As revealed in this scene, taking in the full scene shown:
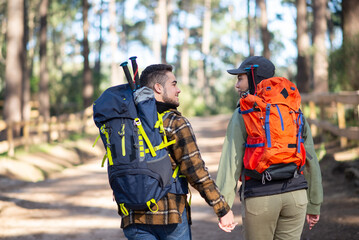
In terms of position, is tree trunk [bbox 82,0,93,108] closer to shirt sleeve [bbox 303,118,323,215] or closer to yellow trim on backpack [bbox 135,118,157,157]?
shirt sleeve [bbox 303,118,323,215]

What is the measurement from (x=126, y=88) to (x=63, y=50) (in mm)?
81085

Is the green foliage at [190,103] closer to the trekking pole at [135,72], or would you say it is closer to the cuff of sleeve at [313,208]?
the cuff of sleeve at [313,208]

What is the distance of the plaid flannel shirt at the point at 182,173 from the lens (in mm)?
3139

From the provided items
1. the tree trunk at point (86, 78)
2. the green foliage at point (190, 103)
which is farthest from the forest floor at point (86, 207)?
the green foliage at point (190, 103)

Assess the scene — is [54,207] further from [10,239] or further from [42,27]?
[42,27]

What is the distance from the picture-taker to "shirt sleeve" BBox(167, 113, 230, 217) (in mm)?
3180

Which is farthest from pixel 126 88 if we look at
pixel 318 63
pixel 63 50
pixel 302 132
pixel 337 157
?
pixel 63 50

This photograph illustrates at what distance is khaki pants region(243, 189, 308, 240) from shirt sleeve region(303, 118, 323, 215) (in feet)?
0.79

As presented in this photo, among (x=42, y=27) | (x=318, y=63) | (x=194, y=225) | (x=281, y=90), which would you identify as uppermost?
(x=42, y=27)

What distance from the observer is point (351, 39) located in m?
12.9

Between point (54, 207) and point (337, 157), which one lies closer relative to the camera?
point (54, 207)

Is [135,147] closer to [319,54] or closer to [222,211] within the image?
[222,211]

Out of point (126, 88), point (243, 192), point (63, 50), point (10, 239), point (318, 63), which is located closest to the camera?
point (126, 88)

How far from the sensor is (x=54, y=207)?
9.21m
